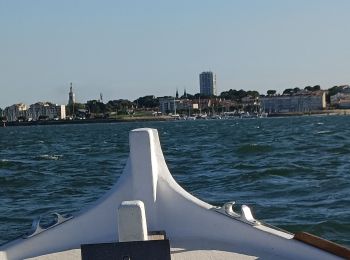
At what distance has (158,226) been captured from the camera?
674 centimetres

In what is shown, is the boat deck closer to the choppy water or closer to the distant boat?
the distant boat

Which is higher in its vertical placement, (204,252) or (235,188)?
(204,252)

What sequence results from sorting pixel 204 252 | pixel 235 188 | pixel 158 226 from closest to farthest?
pixel 204 252, pixel 158 226, pixel 235 188

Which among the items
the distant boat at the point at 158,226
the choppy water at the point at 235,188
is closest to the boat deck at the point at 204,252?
the distant boat at the point at 158,226

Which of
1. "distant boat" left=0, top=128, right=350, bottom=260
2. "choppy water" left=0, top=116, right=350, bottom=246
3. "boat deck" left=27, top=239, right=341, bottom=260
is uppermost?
"distant boat" left=0, top=128, right=350, bottom=260

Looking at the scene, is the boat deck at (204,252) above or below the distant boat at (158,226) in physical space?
below

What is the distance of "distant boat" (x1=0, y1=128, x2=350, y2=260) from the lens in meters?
6.35

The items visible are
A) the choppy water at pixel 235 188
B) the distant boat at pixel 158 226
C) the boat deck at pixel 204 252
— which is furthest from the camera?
the choppy water at pixel 235 188

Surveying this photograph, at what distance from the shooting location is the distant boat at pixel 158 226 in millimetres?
6348

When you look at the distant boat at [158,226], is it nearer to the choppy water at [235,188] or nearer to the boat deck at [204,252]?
the boat deck at [204,252]

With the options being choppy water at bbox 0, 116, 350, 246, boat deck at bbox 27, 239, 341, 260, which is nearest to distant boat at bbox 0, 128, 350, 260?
boat deck at bbox 27, 239, 341, 260

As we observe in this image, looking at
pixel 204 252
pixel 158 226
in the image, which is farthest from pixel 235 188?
pixel 204 252

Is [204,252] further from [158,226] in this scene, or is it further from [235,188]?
[235,188]

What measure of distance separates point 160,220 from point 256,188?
13.0 meters
